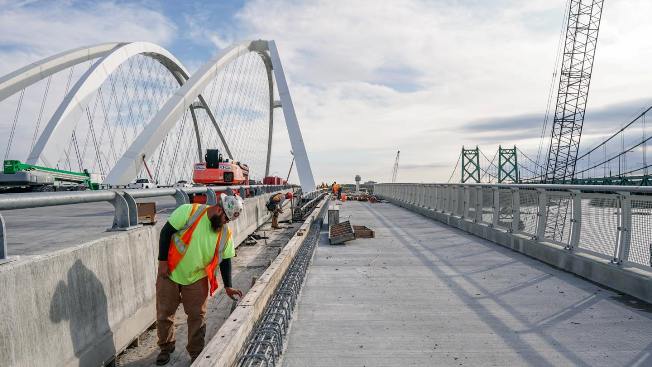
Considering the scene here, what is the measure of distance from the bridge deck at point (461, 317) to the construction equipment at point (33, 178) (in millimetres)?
25365

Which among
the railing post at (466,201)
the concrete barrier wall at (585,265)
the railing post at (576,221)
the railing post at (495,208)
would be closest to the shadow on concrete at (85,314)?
the concrete barrier wall at (585,265)

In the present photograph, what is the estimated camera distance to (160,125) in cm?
3300

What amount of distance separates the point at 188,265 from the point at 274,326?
1.04 m

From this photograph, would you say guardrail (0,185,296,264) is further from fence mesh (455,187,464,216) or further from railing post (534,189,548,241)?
fence mesh (455,187,464,216)

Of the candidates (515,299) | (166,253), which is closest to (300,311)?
(166,253)

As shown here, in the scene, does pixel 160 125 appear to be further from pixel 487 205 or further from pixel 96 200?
pixel 96 200

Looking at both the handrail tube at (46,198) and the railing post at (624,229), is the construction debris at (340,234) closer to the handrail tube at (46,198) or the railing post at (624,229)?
the railing post at (624,229)

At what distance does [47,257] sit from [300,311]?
9.25 ft

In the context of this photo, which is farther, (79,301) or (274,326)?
(274,326)

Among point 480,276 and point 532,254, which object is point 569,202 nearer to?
point 532,254

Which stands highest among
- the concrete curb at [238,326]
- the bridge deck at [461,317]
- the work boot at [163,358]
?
the concrete curb at [238,326]

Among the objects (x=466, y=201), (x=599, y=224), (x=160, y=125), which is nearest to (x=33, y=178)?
(x=160, y=125)

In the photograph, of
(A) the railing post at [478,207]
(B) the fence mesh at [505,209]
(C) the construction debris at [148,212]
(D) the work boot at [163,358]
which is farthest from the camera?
(A) the railing post at [478,207]

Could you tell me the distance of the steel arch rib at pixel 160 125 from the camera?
30612mm
